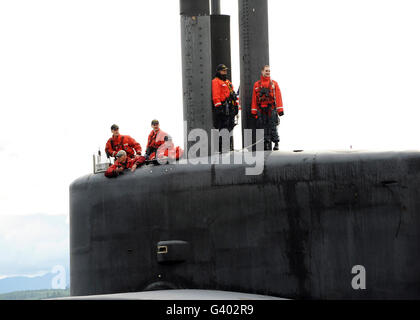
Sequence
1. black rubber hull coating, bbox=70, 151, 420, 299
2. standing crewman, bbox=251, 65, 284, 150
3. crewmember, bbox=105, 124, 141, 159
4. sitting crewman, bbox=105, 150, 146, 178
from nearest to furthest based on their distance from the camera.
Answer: black rubber hull coating, bbox=70, 151, 420, 299, sitting crewman, bbox=105, 150, 146, 178, standing crewman, bbox=251, 65, 284, 150, crewmember, bbox=105, 124, 141, 159

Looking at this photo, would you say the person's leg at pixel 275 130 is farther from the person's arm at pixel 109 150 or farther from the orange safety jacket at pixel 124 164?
the person's arm at pixel 109 150

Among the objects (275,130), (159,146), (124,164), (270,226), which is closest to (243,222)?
(270,226)

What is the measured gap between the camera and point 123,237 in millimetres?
14969

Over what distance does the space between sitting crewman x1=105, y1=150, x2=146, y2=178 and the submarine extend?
15cm

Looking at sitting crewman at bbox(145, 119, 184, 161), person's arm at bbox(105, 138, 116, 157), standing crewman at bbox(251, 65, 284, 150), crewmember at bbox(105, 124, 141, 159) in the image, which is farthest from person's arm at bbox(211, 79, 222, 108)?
person's arm at bbox(105, 138, 116, 157)

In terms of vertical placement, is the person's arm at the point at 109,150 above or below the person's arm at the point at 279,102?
below

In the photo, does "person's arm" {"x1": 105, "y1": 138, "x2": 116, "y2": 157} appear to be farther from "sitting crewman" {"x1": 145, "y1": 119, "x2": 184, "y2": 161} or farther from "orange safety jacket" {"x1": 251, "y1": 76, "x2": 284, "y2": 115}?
"orange safety jacket" {"x1": 251, "y1": 76, "x2": 284, "y2": 115}

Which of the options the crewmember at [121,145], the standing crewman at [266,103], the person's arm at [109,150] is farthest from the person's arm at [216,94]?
the person's arm at [109,150]

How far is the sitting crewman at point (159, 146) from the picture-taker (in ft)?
50.5

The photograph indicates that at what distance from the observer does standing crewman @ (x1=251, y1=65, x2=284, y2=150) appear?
52.0 feet

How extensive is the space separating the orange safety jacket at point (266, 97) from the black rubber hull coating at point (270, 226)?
7.35 feet

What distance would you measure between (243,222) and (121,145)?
460 centimetres
